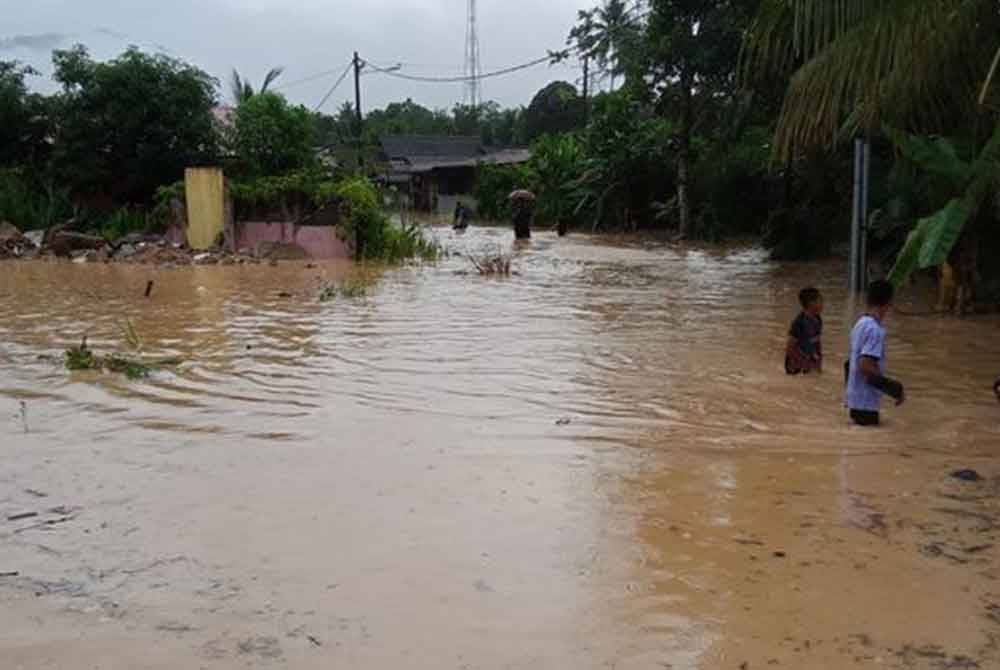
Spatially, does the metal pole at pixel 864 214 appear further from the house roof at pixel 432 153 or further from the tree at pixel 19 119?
the house roof at pixel 432 153

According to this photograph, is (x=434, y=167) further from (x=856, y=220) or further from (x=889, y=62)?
(x=889, y=62)

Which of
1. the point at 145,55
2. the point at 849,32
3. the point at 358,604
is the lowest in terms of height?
the point at 358,604

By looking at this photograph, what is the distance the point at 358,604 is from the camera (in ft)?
13.3

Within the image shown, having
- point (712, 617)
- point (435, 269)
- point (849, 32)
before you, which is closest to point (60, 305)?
point (435, 269)

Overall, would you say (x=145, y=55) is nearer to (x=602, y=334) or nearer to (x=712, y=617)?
(x=602, y=334)

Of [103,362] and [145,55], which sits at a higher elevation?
[145,55]

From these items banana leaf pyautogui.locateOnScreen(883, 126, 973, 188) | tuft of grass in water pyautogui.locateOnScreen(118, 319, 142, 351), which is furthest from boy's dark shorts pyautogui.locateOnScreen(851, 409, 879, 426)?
tuft of grass in water pyautogui.locateOnScreen(118, 319, 142, 351)

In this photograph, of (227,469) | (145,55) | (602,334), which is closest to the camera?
(227,469)

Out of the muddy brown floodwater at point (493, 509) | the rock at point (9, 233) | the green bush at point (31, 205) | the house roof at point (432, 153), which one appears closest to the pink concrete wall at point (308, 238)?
the rock at point (9, 233)

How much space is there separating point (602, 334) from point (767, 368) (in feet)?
8.56

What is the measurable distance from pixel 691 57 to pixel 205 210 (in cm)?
1196

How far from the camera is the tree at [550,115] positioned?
58.0 metres

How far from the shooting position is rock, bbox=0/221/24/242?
74.5ft

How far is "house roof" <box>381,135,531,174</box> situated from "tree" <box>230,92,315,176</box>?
24.2 meters
